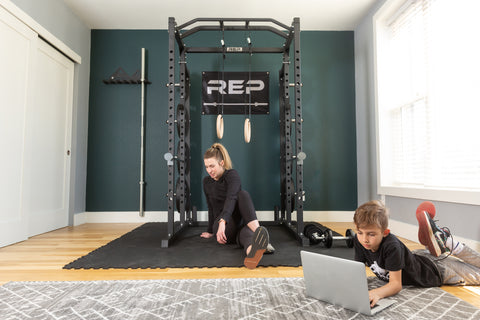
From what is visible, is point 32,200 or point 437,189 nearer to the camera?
point 437,189

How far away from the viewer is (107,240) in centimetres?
250

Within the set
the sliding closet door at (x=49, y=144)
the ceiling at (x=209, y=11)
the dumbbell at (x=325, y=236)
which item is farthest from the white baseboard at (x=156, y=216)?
the ceiling at (x=209, y=11)

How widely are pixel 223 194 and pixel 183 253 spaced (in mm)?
519

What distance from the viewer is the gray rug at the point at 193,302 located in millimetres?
1048

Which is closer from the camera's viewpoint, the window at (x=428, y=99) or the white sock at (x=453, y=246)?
the white sock at (x=453, y=246)

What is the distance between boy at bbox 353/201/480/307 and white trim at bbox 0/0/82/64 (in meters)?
2.98

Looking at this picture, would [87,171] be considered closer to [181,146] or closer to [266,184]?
[181,146]

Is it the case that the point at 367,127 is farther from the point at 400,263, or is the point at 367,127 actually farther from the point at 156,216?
the point at 156,216

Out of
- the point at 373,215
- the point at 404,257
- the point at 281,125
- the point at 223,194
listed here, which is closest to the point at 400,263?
the point at 404,257

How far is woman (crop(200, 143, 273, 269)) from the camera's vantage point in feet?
6.44

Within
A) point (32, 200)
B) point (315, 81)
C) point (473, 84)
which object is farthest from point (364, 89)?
point (32, 200)

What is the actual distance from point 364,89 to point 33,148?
3.53m

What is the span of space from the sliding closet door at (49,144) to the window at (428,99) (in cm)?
337

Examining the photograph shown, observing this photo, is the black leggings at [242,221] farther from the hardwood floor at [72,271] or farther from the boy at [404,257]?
the boy at [404,257]
